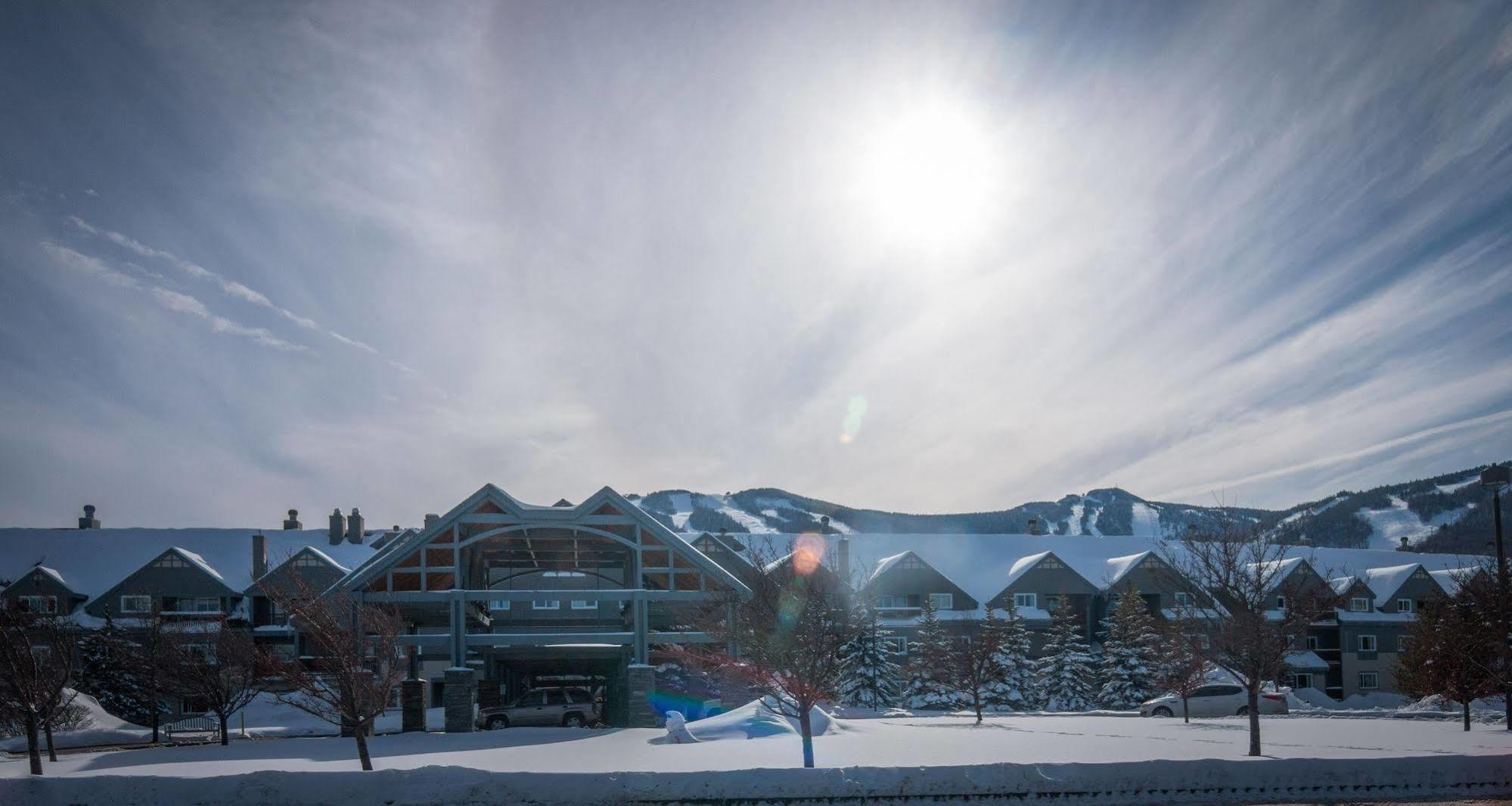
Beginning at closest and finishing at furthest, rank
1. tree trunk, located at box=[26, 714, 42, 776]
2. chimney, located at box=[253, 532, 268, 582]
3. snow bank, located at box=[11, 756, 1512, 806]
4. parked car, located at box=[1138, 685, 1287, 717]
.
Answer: snow bank, located at box=[11, 756, 1512, 806] → tree trunk, located at box=[26, 714, 42, 776] → parked car, located at box=[1138, 685, 1287, 717] → chimney, located at box=[253, 532, 268, 582]

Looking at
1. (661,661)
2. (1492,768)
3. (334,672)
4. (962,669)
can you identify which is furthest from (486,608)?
(1492,768)

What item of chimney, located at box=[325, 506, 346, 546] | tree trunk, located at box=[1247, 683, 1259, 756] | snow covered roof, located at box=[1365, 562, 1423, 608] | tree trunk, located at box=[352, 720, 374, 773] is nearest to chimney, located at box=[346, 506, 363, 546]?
chimney, located at box=[325, 506, 346, 546]

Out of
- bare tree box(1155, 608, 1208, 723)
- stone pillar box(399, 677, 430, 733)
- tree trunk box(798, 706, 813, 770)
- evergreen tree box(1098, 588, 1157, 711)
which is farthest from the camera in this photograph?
evergreen tree box(1098, 588, 1157, 711)

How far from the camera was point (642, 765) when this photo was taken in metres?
14.5

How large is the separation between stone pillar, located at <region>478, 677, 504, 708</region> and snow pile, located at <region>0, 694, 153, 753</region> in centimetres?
959

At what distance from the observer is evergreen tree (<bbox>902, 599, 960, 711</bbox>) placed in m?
37.4

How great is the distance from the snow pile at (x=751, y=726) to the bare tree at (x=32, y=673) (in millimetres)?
12330

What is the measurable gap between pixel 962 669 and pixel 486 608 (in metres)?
20.9

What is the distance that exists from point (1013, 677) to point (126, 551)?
4694 cm

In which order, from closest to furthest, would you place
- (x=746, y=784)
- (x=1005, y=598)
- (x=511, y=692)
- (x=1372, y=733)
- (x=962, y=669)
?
(x=746, y=784)
(x=1372, y=733)
(x=962, y=669)
(x=511, y=692)
(x=1005, y=598)

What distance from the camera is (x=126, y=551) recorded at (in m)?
47.8

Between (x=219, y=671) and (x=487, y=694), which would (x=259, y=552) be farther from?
(x=487, y=694)

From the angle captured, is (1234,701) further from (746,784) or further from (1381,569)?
(1381,569)

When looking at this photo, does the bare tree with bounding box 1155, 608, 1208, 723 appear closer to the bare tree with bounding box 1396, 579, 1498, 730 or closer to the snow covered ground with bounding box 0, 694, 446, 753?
the bare tree with bounding box 1396, 579, 1498, 730
